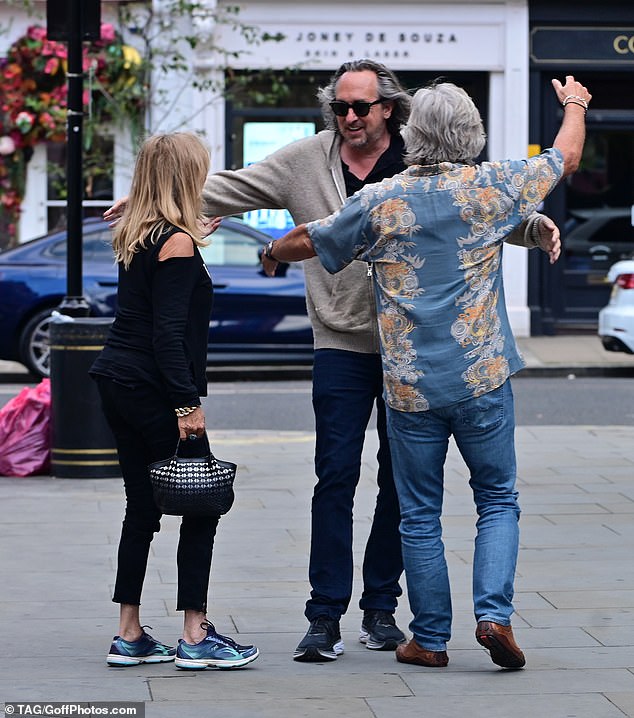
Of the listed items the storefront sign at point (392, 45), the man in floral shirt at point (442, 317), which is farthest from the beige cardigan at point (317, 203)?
the storefront sign at point (392, 45)

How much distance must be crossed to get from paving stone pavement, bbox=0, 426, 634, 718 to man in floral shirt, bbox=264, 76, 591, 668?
0.26 m

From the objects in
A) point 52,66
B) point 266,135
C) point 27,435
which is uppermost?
point 52,66

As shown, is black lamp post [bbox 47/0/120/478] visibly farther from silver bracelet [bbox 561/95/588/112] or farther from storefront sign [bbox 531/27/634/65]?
storefront sign [bbox 531/27/634/65]

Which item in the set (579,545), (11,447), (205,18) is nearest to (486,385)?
(579,545)

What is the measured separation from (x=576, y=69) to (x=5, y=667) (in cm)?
1583

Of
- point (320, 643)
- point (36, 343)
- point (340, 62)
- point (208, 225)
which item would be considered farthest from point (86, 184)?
point (320, 643)

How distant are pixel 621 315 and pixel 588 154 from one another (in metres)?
5.07

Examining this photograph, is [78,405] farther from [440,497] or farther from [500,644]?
[500,644]

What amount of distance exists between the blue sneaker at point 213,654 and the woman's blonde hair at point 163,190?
1.18 metres

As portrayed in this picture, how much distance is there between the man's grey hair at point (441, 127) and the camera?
4.65 meters

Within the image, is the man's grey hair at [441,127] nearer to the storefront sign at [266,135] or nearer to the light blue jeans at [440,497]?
the light blue jeans at [440,497]

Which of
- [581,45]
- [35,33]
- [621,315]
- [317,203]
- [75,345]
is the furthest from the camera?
[581,45]

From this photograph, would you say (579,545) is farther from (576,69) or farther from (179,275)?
(576,69)

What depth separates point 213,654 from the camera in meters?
4.83
